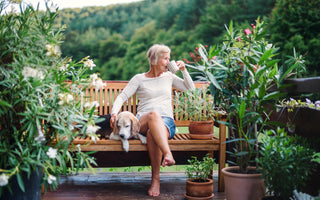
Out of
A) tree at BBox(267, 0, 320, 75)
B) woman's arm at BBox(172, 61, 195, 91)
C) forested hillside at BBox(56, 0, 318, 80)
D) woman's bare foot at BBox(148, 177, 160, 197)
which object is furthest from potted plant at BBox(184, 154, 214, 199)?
forested hillside at BBox(56, 0, 318, 80)

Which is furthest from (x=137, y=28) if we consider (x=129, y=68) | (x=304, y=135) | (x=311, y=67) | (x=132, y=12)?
(x=304, y=135)

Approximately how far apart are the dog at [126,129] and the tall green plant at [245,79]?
749mm

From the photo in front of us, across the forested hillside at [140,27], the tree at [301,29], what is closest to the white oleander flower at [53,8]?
the tree at [301,29]

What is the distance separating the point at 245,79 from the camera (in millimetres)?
2270

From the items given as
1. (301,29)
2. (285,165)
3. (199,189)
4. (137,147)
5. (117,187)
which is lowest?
(117,187)

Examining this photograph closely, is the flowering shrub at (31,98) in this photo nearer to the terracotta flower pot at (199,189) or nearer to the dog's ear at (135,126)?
the dog's ear at (135,126)

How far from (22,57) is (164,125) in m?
1.26

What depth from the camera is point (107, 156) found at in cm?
333

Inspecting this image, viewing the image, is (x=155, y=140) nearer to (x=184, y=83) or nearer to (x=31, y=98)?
(x=184, y=83)

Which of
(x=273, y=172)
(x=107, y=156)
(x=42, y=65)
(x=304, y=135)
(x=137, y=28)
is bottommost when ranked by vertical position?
(x=107, y=156)

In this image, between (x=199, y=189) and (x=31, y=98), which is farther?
(x=199, y=189)

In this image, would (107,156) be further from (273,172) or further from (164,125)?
(273,172)

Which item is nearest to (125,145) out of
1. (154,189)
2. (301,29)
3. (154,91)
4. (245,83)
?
(154,189)

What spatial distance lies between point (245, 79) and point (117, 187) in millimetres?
1549
